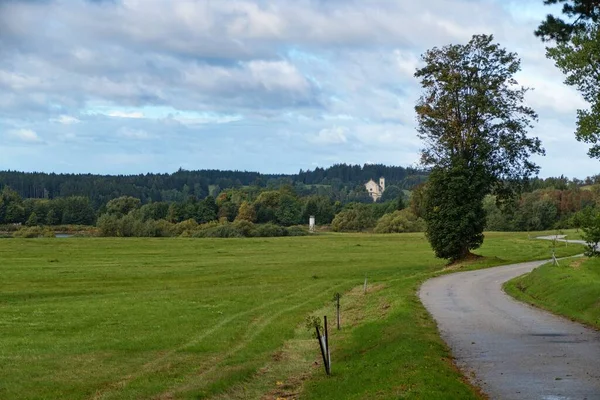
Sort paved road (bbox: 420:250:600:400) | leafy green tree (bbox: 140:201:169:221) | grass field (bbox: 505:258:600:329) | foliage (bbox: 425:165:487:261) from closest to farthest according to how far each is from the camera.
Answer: paved road (bbox: 420:250:600:400)
grass field (bbox: 505:258:600:329)
foliage (bbox: 425:165:487:261)
leafy green tree (bbox: 140:201:169:221)

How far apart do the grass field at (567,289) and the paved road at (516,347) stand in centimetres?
88

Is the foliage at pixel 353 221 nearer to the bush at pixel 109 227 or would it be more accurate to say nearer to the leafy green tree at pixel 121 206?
the leafy green tree at pixel 121 206

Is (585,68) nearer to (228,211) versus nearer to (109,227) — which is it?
(109,227)

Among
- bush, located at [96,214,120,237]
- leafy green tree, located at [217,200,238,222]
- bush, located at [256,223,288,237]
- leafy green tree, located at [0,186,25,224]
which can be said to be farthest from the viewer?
leafy green tree, located at [217,200,238,222]

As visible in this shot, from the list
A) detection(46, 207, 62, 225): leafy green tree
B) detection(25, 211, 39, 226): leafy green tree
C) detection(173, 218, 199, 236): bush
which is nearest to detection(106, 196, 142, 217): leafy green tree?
detection(46, 207, 62, 225): leafy green tree

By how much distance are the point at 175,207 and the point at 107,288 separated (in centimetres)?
13029

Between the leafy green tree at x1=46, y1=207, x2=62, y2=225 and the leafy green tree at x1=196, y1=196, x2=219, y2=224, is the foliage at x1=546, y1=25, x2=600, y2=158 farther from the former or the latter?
the leafy green tree at x1=46, y1=207, x2=62, y2=225

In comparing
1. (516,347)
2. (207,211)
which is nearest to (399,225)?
(207,211)

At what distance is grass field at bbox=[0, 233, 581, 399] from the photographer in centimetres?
1769

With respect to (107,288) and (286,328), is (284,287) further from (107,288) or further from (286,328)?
(286,328)

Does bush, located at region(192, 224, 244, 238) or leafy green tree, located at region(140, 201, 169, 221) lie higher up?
leafy green tree, located at region(140, 201, 169, 221)

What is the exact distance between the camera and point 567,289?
31.2 meters

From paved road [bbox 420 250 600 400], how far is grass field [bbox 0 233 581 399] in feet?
2.51

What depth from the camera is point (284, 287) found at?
47312 millimetres
